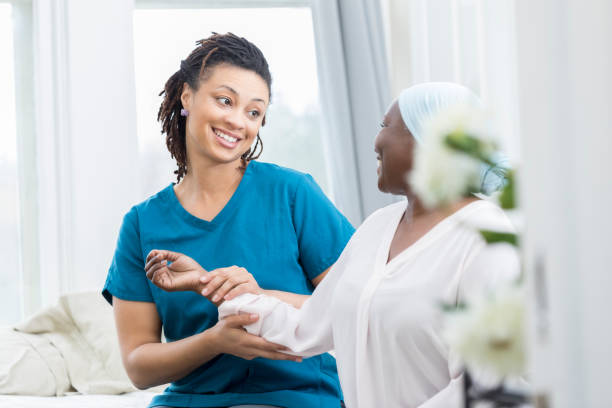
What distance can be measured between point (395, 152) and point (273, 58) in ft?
7.27

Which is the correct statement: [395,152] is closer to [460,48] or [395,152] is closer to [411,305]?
[411,305]

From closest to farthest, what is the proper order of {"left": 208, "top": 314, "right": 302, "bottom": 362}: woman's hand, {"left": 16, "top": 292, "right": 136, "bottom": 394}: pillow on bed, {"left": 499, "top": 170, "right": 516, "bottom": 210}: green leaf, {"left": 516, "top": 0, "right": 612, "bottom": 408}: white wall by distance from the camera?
{"left": 516, "top": 0, "right": 612, "bottom": 408}: white wall
{"left": 499, "top": 170, "right": 516, "bottom": 210}: green leaf
{"left": 208, "top": 314, "right": 302, "bottom": 362}: woman's hand
{"left": 16, "top": 292, "right": 136, "bottom": 394}: pillow on bed

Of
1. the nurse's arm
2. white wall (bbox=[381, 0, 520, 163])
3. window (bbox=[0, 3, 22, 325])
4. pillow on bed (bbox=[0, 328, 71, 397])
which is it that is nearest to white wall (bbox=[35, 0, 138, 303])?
window (bbox=[0, 3, 22, 325])

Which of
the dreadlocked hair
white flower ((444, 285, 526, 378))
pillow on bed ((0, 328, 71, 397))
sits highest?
the dreadlocked hair

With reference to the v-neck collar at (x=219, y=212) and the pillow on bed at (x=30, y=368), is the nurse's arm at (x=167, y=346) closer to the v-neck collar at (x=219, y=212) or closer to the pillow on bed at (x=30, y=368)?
the v-neck collar at (x=219, y=212)

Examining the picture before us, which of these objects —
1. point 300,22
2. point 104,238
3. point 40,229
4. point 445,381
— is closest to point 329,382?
point 445,381

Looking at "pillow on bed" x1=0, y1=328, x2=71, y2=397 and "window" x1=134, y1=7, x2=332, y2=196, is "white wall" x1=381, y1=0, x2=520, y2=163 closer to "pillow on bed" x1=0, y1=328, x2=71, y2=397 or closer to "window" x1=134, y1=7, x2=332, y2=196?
"window" x1=134, y1=7, x2=332, y2=196

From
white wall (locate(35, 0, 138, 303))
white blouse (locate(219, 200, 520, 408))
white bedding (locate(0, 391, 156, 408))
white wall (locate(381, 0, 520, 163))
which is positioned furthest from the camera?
white wall (locate(35, 0, 138, 303))

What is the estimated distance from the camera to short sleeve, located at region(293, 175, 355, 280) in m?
1.63

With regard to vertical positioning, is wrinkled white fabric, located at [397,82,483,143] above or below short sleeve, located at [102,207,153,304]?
above

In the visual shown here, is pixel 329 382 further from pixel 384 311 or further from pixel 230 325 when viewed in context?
pixel 384 311

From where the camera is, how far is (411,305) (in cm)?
108

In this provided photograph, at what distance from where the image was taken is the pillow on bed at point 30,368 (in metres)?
2.30

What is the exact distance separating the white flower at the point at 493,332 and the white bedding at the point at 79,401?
5.91ft
